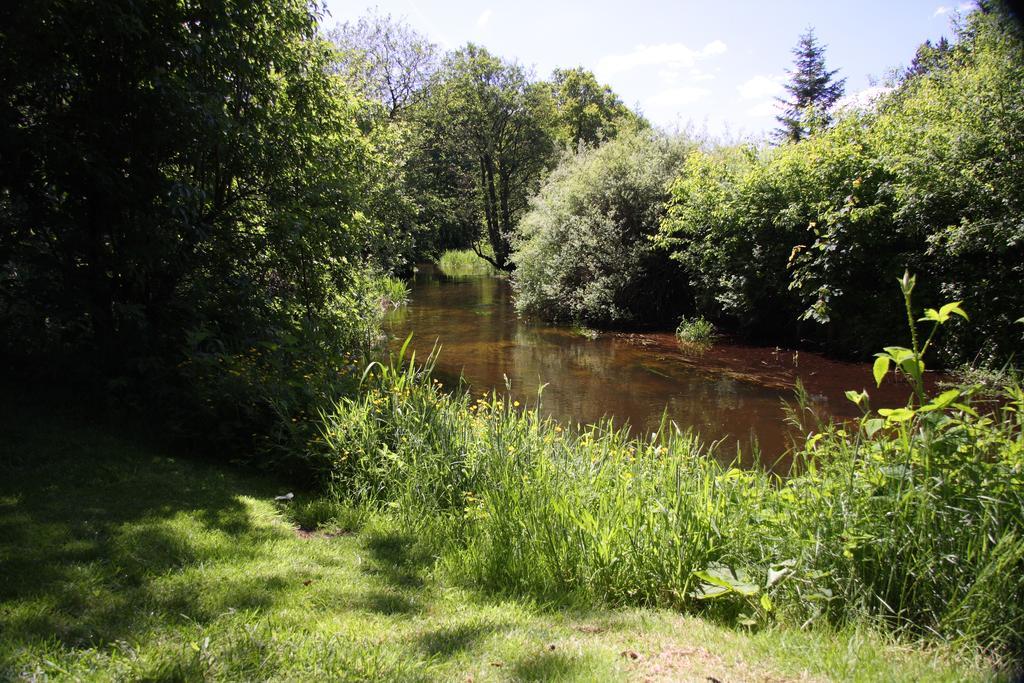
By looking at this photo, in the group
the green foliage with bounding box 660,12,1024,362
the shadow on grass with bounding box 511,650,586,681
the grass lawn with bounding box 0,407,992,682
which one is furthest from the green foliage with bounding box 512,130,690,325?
the shadow on grass with bounding box 511,650,586,681

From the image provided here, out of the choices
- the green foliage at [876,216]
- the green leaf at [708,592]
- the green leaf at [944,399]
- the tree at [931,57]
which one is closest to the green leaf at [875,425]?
the green leaf at [944,399]

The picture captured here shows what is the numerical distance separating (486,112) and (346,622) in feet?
102

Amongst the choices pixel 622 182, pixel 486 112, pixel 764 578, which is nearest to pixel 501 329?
pixel 622 182

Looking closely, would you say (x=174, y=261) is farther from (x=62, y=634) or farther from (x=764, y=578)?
(x=764, y=578)

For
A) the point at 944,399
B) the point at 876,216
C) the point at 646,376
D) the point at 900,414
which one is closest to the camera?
the point at 944,399

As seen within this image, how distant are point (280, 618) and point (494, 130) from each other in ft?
104

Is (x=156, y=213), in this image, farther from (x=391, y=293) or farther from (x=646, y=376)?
(x=391, y=293)

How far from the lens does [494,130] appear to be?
31.9 metres

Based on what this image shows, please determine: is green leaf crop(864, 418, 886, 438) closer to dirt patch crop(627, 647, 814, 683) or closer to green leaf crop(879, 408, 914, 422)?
green leaf crop(879, 408, 914, 422)

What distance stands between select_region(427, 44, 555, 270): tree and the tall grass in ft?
83.8

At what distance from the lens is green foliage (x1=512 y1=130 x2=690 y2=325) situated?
16.9 metres

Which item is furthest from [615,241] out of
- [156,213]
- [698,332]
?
[156,213]

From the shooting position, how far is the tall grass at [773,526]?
2.87 m

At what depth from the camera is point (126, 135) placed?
610cm
